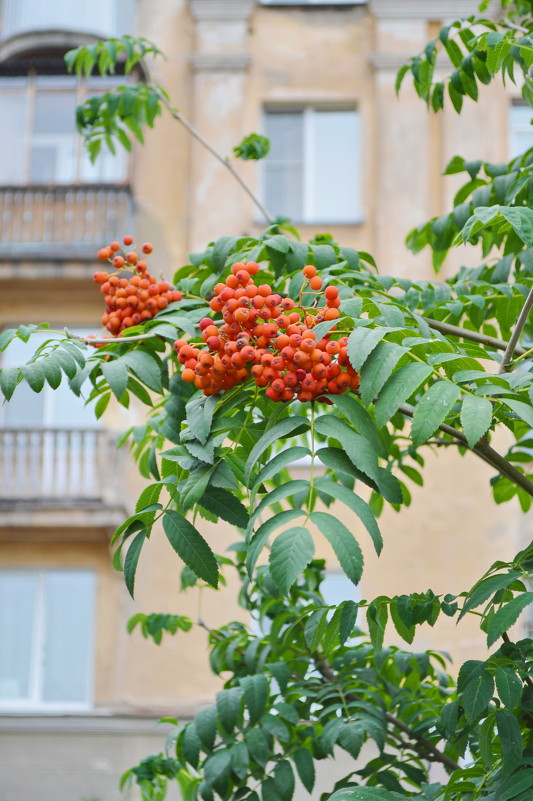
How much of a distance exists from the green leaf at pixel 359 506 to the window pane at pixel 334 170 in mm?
12089

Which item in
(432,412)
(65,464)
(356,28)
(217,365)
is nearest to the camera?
(432,412)

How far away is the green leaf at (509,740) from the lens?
2818 mm

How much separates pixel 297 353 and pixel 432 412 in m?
0.34

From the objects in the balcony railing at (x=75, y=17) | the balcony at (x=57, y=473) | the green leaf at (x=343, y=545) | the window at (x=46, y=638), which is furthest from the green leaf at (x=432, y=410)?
the balcony railing at (x=75, y=17)

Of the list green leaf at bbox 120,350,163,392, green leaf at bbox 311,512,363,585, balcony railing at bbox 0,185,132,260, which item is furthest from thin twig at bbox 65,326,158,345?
balcony railing at bbox 0,185,132,260

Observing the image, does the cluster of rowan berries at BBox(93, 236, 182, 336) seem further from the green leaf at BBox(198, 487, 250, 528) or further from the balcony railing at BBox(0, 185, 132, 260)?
the balcony railing at BBox(0, 185, 132, 260)

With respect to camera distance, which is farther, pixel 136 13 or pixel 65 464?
pixel 136 13

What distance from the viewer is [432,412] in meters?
2.54

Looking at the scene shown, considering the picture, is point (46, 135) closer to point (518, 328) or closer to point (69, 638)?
point (69, 638)

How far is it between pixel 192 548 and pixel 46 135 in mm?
13235

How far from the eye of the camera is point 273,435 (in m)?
2.59

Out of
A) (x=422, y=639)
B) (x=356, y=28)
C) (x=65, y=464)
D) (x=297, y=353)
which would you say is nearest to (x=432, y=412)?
(x=297, y=353)

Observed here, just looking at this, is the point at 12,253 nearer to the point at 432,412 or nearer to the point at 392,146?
the point at 392,146

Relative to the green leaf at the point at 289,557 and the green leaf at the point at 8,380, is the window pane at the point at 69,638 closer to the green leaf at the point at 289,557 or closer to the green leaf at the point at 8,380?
the green leaf at the point at 8,380
